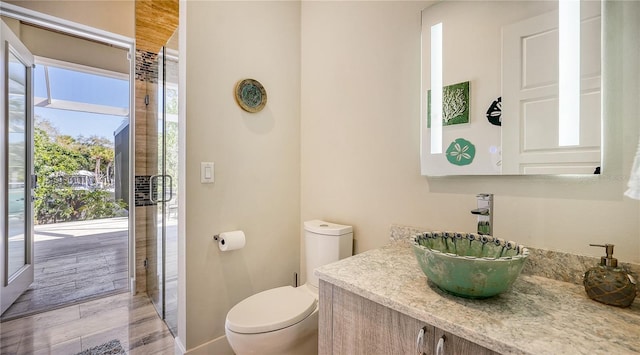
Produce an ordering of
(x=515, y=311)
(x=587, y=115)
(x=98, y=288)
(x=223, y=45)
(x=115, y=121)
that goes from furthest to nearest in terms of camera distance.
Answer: (x=115, y=121)
(x=98, y=288)
(x=223, y=45)
(x=587, y=115)
(x=515, y=311)

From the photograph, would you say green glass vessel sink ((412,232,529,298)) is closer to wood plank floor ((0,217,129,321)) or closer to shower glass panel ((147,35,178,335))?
shower glass panel ((147,35,178,335))

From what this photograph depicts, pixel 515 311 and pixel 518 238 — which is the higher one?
pixel 518 238

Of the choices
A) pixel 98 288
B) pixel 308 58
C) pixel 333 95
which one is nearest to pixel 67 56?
pixel 98 288

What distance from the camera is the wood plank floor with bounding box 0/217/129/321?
2381 mm

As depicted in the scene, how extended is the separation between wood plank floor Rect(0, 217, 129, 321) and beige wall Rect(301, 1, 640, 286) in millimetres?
2266

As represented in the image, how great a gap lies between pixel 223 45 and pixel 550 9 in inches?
63.7

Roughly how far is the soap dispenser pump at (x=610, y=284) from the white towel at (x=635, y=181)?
0.72 ft

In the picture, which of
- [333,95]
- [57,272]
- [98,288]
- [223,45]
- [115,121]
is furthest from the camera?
[115,121]

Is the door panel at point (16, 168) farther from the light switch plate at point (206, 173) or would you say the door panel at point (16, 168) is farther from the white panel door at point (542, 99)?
the white panel door at point (542, 99)

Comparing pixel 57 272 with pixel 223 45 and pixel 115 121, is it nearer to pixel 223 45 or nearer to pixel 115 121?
pixel 115 121

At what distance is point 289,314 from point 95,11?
300 cm

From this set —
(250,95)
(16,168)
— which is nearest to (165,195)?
(250,95)

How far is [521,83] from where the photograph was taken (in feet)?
3.59

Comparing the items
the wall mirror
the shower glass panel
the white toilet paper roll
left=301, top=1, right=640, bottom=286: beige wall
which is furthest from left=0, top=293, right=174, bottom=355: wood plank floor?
the wall mirror
